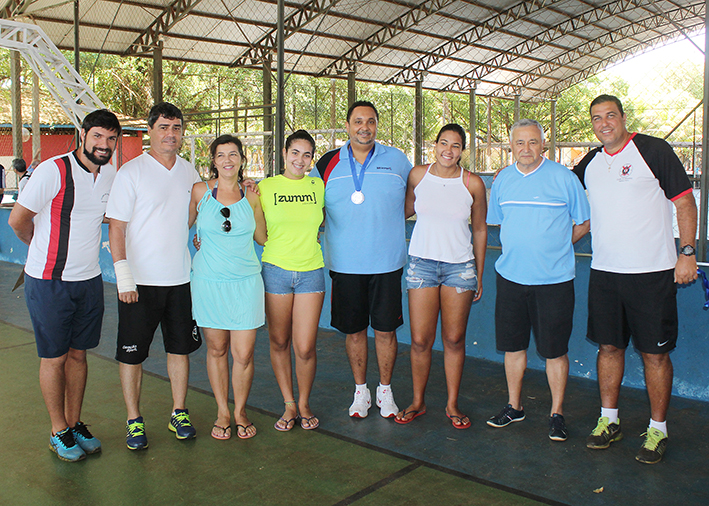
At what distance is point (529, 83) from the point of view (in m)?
26.4

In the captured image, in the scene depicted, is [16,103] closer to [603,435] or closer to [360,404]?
[360,404]

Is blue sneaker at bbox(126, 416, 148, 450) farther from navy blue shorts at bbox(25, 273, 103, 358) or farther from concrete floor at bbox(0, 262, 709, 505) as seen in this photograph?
navy blue shorts at bbox(25, 273, 103, 358)

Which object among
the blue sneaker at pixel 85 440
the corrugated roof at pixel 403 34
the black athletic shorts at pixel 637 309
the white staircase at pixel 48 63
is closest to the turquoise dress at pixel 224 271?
the blue sneaker at pixel 85 440

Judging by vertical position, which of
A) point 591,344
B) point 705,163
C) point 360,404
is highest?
point 705,163

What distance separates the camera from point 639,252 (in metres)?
3.25

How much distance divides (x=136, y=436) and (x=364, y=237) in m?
1.68

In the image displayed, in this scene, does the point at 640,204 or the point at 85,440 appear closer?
the point at 640,204

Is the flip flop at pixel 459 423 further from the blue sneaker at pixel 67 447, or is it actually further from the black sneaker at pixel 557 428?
the blue sneaker at pixel 67 447

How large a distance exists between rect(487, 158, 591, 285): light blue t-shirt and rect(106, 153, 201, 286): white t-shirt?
1852 mm

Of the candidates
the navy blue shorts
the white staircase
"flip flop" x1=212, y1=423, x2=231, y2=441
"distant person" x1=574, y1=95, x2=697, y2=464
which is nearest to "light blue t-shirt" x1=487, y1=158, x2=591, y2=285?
"distant person" x1=574, y1=95, x2=697, y2=464

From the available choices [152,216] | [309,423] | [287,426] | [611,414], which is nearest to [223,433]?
[287,426]

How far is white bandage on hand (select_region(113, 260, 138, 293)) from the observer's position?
10.4ft

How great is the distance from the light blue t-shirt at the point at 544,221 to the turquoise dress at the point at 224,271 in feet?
4.85

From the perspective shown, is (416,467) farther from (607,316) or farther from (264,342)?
(264,342)
